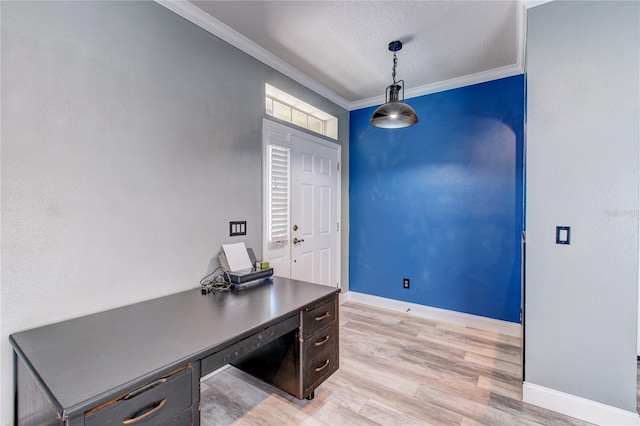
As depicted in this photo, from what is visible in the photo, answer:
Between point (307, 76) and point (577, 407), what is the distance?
330 cm

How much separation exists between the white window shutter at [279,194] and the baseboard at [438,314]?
5.07ft

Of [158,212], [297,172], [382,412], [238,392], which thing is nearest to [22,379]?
[158,212]

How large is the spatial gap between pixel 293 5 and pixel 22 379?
245cm

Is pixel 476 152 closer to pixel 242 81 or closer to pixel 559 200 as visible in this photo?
pixel 559 200

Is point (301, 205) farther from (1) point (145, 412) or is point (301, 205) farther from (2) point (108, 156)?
(1) point (145, 412)

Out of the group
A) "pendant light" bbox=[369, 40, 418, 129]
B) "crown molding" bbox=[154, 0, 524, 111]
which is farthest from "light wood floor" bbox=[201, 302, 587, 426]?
"crown molding" bbox=[154, 0, 524, 111]

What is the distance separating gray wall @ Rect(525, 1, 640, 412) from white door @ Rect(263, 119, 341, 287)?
1.93 meters

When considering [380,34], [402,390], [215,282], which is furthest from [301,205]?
[402,390]

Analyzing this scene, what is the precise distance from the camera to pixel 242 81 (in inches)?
93.4

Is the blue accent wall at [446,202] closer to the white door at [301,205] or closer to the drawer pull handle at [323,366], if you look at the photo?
the white door at [301,205]

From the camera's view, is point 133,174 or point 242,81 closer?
point 133,174

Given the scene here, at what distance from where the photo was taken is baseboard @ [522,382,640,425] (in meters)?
1.62

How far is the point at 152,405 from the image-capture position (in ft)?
3.34

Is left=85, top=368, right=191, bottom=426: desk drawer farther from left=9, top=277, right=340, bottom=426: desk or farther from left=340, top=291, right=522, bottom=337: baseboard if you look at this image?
left=340, top=291, right=522, bottom=337: baseboard
